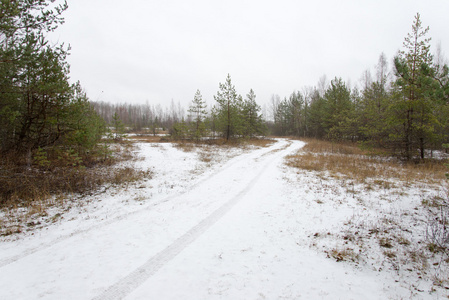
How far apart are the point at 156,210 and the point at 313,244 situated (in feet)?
15.7

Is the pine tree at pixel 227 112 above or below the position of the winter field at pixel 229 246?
above

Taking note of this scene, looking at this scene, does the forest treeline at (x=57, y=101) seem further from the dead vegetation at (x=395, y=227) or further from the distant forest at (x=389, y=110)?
the dead vegetation at (x=395, y=227)

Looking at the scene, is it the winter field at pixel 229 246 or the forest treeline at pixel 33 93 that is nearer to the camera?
the winter field at pixel 229 246

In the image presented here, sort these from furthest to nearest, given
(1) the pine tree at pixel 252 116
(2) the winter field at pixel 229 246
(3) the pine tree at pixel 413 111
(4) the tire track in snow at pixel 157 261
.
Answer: (1) the pine tree at pixel 252 116, (3) the pine tree at pixel 413 111, (2) the winter field at pixel 229 246, (4) the tire track in snow at pixel 157 261

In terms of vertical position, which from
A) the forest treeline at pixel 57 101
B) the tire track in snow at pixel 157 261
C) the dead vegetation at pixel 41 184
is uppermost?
the forest treeline at pixel 57 101

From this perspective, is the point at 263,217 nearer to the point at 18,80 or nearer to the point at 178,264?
the point at 178,264

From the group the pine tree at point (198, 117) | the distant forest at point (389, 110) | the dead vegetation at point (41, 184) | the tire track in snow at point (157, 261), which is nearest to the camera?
the tire track in snow at point (157, 261)

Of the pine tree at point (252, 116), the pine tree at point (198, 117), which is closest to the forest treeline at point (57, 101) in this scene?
the pine tree at point (198, 117)

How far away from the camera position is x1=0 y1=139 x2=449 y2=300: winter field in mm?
3213

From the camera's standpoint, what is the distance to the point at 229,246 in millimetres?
4410

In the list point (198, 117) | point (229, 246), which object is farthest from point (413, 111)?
point (198, 117)

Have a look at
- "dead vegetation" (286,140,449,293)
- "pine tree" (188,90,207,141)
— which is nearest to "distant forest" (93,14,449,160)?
"pine tree" (188,90,207,141)

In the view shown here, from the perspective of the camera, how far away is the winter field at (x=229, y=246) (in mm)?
3213

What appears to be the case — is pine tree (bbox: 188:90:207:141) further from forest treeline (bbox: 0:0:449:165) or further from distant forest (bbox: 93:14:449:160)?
forest treeline (bbox: 0:0:449:165)
